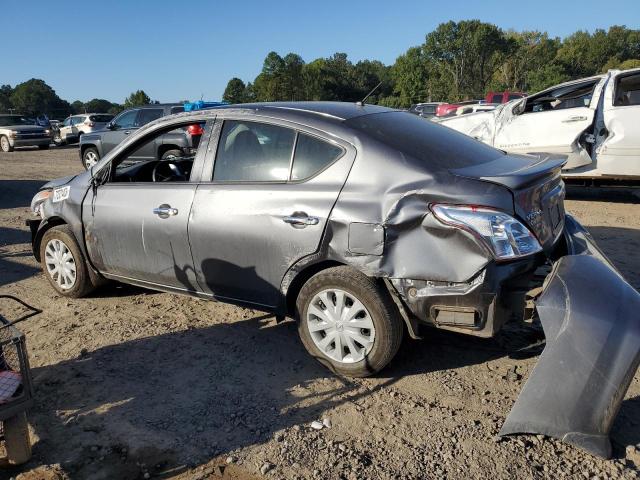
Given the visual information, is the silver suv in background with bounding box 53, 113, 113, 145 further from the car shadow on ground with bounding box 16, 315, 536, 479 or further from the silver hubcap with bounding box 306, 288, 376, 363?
the silver hubcap with bounding box 306, 288, 376, 363

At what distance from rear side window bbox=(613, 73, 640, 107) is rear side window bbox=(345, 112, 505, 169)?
16.3 ft

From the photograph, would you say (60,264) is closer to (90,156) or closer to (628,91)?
(628,91)

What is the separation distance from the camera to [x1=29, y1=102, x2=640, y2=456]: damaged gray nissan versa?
258 centimetres

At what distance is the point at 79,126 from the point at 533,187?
2527 centimetres

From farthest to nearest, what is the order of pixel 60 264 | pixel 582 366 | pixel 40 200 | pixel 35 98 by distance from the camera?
pixel 35 98 < pixel 40 200 < pixel 60 264 < pixel 582 366

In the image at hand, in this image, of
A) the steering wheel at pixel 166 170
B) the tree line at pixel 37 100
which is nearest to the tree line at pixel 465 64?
the tree line at pixel 37 100

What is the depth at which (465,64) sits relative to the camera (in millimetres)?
82875

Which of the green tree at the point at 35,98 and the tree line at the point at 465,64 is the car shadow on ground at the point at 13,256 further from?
the green tree at the point at 35,98

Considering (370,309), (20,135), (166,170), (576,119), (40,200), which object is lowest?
(370,309)

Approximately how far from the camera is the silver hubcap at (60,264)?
469cm

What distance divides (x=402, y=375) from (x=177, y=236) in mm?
1884

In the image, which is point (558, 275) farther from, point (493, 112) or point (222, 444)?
point (493, 112)

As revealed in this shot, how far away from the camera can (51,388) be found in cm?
336

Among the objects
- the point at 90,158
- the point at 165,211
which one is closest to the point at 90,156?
the point at 90,158
